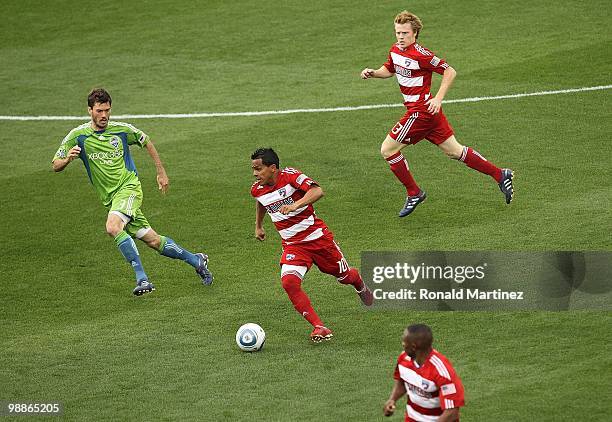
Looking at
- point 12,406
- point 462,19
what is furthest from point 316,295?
point 462,19

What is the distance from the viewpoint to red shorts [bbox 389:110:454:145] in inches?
585

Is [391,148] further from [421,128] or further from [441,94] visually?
[441,94]

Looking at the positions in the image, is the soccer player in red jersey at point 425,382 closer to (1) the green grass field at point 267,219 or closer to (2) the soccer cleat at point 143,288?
(1) the green grass field at point 267,219

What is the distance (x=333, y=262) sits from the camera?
41.7 ft

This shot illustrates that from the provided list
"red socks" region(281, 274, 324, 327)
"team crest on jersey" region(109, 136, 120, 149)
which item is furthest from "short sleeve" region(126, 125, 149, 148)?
"red socks" region(281, 274, 324, 327)

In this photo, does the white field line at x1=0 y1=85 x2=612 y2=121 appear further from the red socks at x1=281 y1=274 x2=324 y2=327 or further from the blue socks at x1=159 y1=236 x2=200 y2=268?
the red socks at x1=281 y1=274 x2=324 y2=327

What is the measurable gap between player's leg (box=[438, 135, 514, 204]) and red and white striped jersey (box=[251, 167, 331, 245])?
10.2 feet

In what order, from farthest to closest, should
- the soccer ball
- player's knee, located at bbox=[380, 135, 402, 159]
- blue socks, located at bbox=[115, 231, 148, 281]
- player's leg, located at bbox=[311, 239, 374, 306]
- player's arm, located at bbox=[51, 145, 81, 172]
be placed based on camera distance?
player's knee, located at bbox=[380, 135, 402, 159] < blue socks, located at bbox=[115, 231, 148, 281] < player's arm, located at bbox=[51, 145, 81, 172] < player's leg, located at bbox=[311, 239, 374, 306] < the soccer ball

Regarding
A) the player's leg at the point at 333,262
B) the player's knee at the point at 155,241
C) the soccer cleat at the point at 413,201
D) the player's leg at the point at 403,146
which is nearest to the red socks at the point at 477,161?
the player's leg at the point at 403,146

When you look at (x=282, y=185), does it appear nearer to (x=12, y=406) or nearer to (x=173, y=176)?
(x=12, y=406)

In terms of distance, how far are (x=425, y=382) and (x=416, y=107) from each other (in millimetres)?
6304

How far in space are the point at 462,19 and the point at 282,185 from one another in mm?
12893

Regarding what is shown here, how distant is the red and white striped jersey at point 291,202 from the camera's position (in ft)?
41.0

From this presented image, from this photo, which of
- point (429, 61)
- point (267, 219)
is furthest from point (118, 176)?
point (429, 61)
